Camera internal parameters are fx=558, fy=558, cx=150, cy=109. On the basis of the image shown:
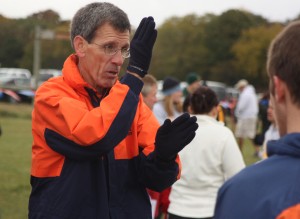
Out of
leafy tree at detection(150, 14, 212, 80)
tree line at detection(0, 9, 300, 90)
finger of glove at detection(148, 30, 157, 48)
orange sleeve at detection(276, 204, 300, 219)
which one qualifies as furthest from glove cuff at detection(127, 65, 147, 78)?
leafy tree at detection(150, 14, 212, 80)

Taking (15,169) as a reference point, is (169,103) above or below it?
above

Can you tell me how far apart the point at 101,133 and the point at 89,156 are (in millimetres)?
124

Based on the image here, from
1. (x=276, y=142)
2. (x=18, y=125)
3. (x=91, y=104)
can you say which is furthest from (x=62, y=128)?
(x=18, y=125)

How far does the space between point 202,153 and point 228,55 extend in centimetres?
5769

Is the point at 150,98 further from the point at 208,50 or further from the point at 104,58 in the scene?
the point at 208,50

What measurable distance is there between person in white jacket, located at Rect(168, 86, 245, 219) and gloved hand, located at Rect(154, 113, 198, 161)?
2052mm

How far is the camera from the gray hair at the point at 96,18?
2.65 metres

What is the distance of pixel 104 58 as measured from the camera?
8.69ft

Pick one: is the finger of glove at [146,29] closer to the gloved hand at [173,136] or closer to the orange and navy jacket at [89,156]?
the orange and navy jacket at [89,156]

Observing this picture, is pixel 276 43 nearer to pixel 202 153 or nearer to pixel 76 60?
pixel 76 60

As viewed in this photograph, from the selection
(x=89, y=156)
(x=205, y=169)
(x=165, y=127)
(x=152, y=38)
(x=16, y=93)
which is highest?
(x=152, y=38)

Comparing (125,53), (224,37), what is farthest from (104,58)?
(224,37)

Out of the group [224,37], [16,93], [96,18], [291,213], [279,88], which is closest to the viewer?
[291,213]

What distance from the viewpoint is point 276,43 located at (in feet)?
5.58
